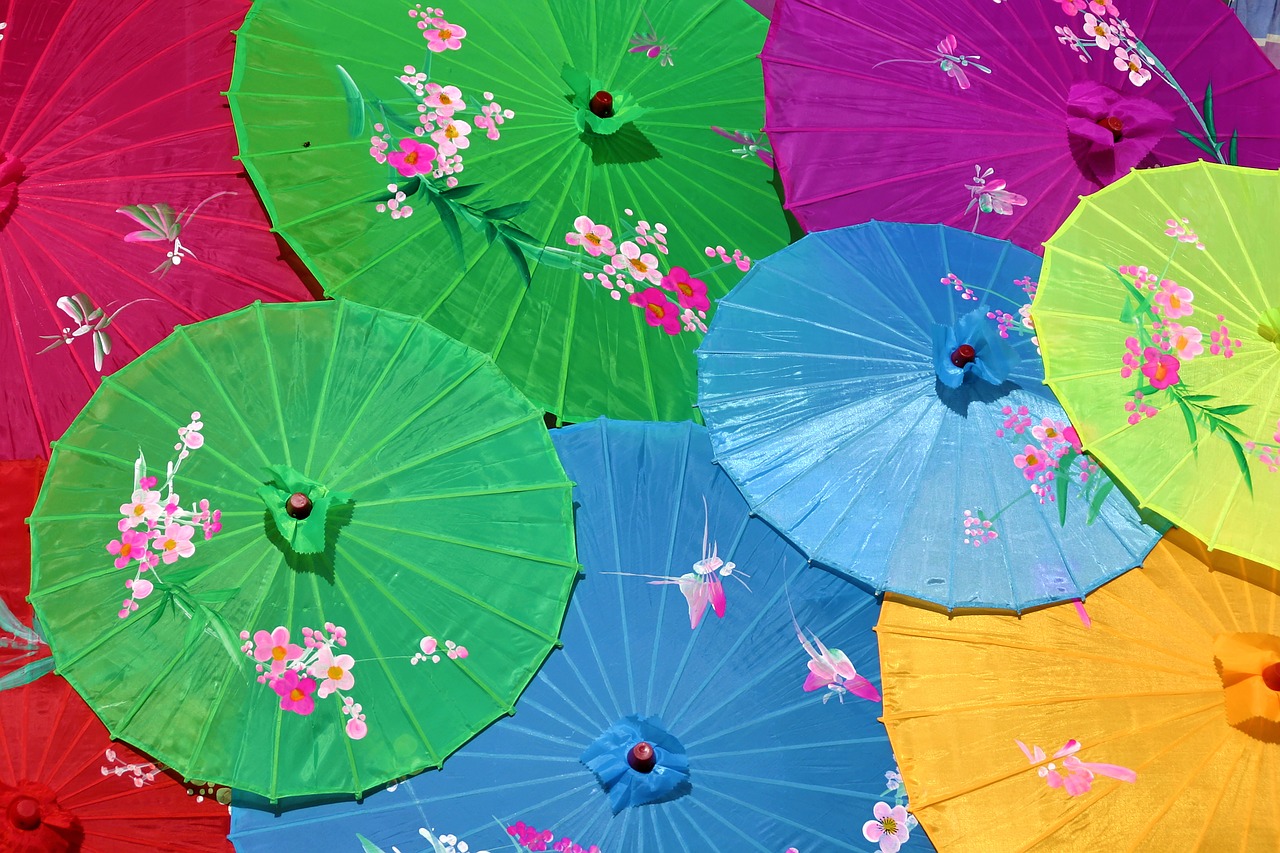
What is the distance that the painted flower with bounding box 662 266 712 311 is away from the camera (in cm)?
377

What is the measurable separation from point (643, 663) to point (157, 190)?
1.89m

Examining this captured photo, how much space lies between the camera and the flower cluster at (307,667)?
3.10 metres

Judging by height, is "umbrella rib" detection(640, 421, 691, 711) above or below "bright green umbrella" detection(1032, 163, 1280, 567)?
below

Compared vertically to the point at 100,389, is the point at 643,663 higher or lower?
lower

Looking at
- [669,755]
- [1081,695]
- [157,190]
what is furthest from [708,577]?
[157,190]

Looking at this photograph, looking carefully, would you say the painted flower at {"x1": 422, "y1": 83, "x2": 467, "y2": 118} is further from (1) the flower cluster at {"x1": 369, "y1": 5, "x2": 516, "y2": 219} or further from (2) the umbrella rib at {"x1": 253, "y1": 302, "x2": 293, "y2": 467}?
(2) the umbrella rib at {"x1": 253, "y1": 302, "x2": 293, "y2": 467}

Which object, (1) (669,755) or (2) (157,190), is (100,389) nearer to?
(2) (157,190)

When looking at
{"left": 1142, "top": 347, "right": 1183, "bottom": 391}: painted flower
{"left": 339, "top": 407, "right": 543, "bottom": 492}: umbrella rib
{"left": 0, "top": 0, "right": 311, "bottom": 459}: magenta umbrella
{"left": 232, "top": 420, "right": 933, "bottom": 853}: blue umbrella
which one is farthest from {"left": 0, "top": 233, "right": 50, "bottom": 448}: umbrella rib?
Answer: {"left": 1142, "top": 347, "right": 1183, "bottom": 391}: painted flower

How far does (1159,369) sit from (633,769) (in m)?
1.87

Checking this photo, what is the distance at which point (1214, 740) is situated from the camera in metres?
3.24

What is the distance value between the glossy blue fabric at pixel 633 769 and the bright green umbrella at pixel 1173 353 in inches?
56.3

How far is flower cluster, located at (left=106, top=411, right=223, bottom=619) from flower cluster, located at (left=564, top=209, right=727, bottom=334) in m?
1.28

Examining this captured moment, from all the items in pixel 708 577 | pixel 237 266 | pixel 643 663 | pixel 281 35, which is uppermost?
pixel 281 35

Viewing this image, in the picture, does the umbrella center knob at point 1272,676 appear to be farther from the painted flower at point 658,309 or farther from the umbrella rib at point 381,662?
the umbrella rib at point 381,662
